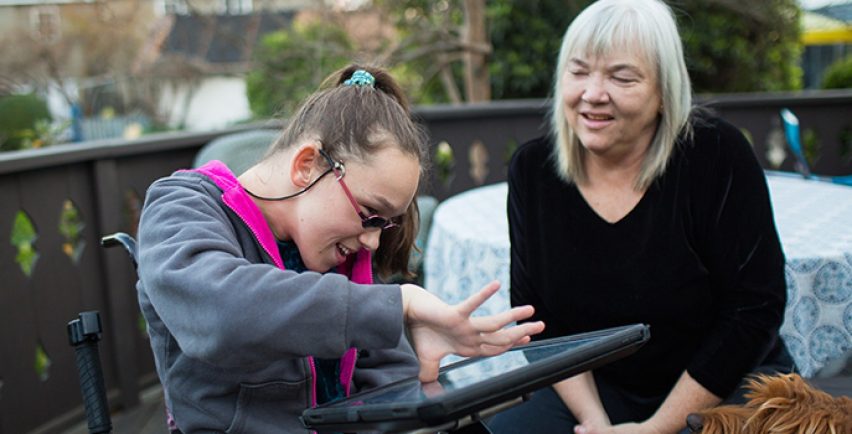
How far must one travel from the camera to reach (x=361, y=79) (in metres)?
1.63

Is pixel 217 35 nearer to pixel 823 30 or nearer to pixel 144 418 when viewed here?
pixel 144 418

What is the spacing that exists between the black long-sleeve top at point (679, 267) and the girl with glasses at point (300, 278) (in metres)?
0.61

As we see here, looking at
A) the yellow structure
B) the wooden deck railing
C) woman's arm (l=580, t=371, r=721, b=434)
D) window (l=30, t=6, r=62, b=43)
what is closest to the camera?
woman's arm (l=580, t=371, r=721, b=434)

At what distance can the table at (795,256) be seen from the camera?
7.79 feet

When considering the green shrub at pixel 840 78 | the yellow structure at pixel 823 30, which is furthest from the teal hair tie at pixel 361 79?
the yellow structure at pixel 823 30

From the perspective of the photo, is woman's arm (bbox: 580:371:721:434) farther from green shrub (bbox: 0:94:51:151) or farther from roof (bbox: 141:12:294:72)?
green shrub (bbox: 0:94:51:151)

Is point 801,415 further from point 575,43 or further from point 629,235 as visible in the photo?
point 575,43

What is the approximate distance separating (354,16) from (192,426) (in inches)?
374

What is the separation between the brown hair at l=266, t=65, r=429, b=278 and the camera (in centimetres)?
146

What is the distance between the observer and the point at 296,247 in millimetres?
1612

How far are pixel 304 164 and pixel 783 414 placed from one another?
0.89 m

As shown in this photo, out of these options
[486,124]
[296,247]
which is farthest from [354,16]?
[296,247]

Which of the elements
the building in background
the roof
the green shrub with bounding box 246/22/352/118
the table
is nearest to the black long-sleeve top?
the table

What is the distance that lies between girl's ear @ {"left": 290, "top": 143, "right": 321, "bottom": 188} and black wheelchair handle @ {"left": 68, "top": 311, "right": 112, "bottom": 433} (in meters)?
0.44
